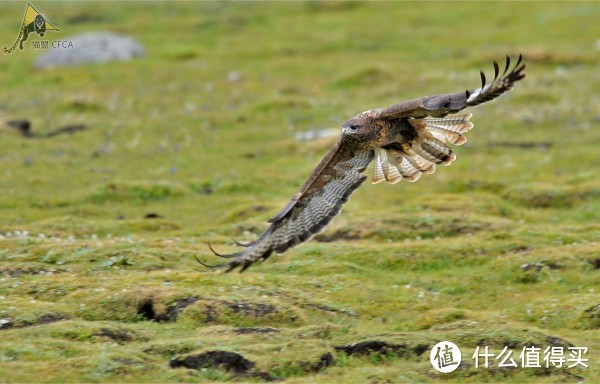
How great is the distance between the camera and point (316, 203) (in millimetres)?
13547

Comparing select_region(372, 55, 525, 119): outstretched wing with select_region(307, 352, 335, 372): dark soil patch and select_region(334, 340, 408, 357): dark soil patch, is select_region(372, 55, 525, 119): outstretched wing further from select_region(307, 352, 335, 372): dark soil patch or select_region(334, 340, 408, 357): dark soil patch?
select_region(307, 352, 335, 372): dark soil patch

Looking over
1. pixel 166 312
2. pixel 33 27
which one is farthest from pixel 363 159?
pixel 33 27

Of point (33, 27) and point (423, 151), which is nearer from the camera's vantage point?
point (423, 151)

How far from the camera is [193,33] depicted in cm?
5303

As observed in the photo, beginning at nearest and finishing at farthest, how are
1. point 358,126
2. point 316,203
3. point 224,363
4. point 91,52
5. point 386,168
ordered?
point 224,363 → point 316,203 → point 358,126 → point 386,168 → point 91,52

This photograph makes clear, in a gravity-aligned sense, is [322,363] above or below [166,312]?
below

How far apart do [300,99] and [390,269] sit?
17.5 meters

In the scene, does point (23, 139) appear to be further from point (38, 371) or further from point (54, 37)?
point (54, 37)

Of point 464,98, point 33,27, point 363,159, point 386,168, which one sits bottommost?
point 386,168

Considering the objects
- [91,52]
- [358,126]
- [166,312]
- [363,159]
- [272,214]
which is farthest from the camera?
[91,52]

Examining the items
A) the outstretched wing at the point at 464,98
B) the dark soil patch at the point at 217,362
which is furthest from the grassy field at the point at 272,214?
the outstretched wing at the point at 464,98

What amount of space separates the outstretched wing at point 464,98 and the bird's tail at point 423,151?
1241 mm

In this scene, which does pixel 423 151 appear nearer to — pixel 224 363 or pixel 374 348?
pixel 374 348

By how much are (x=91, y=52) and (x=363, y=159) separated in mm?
31447
